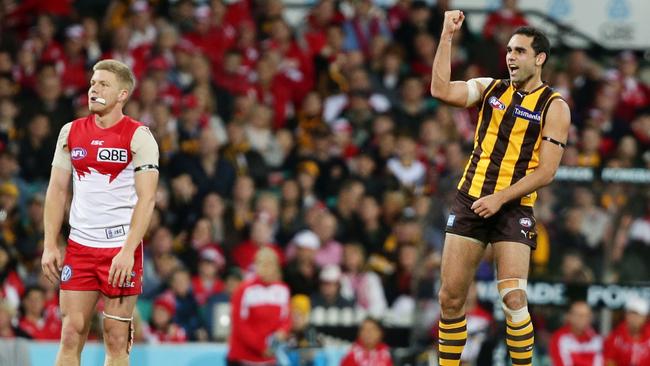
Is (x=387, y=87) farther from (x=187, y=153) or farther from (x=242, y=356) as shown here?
(x=242, y=356)

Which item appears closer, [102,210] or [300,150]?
[102,210]

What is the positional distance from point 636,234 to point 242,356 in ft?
14.2

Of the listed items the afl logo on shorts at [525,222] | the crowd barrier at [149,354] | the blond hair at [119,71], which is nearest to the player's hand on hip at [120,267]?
the blond hair at [119,71]

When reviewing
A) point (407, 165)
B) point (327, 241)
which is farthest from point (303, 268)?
point (407, 165)

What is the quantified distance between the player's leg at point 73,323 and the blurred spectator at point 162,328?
481 centimetres

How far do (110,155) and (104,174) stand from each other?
5.1 inches

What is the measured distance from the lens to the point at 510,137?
7.86 meters

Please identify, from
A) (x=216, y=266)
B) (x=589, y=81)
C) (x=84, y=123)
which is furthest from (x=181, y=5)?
(x=84, y=123)

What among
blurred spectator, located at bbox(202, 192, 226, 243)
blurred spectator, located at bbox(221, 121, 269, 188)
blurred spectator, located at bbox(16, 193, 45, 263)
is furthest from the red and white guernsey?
blurred spectator, located at bbox(221, 121, 269, 188)

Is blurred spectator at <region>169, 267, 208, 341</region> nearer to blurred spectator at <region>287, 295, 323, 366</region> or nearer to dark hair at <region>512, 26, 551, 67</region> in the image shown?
blurred spectator at <region>287, 295, 323, 366</region>

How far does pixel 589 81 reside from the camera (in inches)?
672

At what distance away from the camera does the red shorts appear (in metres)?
7.62

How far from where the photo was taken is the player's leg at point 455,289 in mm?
7871

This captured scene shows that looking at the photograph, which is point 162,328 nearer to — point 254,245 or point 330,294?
point 254,245
